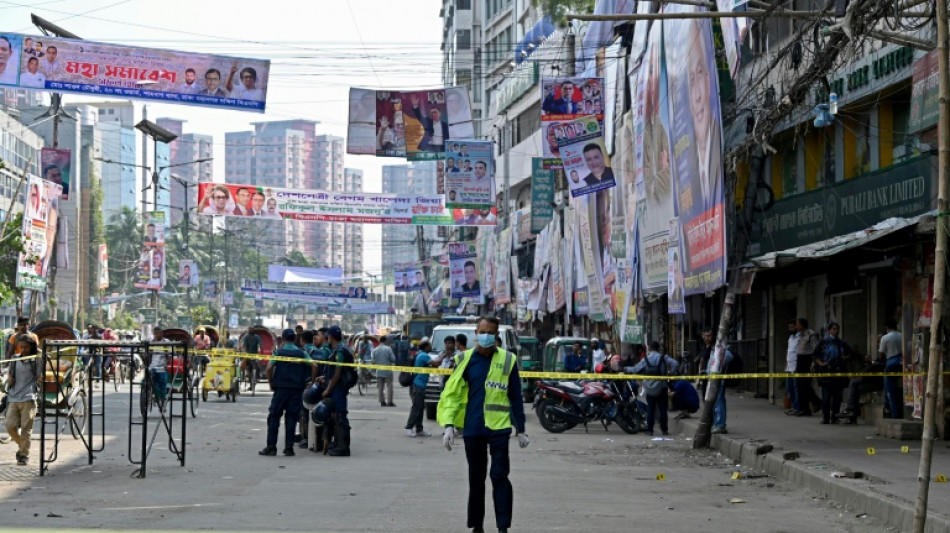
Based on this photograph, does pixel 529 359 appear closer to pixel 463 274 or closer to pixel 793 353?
pixel 793 353

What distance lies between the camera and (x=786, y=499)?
13.7 metres

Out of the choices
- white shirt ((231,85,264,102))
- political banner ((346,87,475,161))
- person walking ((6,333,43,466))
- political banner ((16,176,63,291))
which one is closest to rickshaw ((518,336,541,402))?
political banner ((346,87,475,161))

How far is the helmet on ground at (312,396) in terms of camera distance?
717 inches

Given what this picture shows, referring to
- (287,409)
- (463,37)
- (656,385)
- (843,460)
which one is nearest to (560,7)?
→ (287,409)

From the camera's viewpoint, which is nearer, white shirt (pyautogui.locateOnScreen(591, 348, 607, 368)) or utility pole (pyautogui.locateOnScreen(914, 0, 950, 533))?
utility pole (pyautogui.locateOnScreen(914, 0, 950, 533))

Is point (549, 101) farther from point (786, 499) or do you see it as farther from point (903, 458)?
point (786, 499)

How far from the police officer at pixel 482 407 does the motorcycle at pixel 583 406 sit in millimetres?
12738

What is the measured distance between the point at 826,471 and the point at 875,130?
34.2 ft

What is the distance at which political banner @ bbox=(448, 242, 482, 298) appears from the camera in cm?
6725

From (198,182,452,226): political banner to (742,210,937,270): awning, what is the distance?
27.0m

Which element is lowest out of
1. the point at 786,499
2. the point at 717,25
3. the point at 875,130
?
the point at 786,499

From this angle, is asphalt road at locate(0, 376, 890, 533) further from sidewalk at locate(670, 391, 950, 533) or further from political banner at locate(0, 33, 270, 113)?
political banner at locate(0, 33, 270, 113)

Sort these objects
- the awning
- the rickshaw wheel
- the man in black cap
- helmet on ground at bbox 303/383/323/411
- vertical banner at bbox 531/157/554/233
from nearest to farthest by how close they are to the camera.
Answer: the awning → the man in black cap → helmet on ground at bbox 303/383/323/411 → the rickshaw wheel → vertical banner at bbox 531/157/554/233

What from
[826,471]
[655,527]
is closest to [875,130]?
[826,471]
